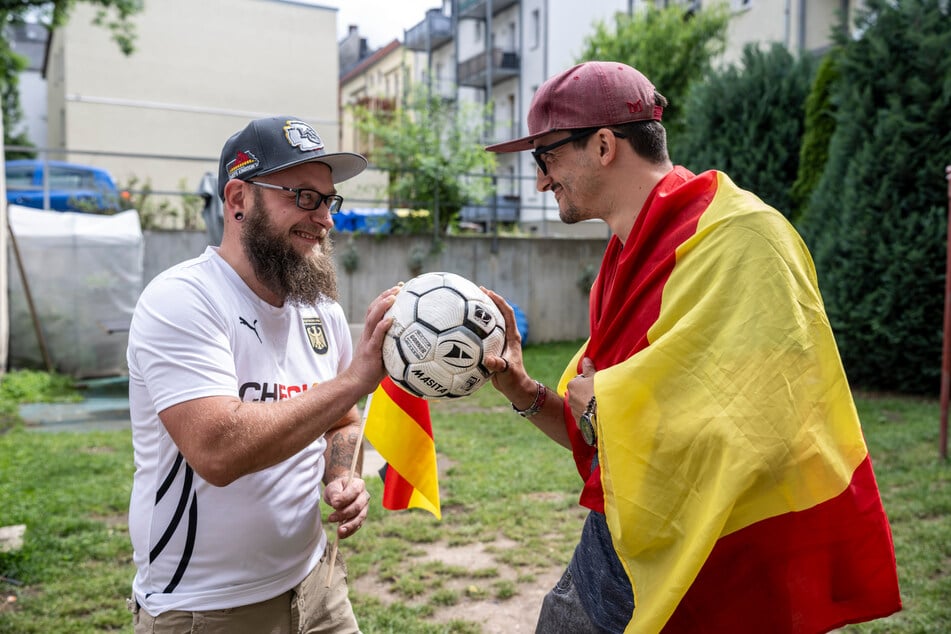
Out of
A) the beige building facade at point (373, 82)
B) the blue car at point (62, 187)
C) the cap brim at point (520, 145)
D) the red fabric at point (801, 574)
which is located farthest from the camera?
the beige building facade at point (373, 82)

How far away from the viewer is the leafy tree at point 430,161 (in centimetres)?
1716

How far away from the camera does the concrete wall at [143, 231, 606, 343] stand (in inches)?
626

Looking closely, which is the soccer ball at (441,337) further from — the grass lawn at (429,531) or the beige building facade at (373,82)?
the beige building facade at (373,82)

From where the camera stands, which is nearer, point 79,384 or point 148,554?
point 148,554

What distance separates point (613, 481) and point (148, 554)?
1.33 metres

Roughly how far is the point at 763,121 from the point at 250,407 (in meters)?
12.4

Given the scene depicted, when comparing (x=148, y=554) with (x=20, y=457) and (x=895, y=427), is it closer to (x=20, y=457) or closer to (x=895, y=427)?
(x=20, y=457)

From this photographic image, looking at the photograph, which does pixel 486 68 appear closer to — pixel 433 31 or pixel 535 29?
pixel 535 29

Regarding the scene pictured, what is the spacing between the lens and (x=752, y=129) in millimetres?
12719

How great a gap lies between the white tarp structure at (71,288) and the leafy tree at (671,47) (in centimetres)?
1036

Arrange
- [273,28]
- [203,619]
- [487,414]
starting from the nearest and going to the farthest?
[203,619], [487,414], [273,28]

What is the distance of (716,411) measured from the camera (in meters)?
1.89

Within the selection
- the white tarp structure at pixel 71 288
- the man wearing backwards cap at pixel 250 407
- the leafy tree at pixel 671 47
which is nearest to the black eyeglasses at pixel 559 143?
the man wearing backwards cap at pixel 250 407

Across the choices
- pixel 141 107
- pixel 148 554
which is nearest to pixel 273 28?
pixel 141 107
